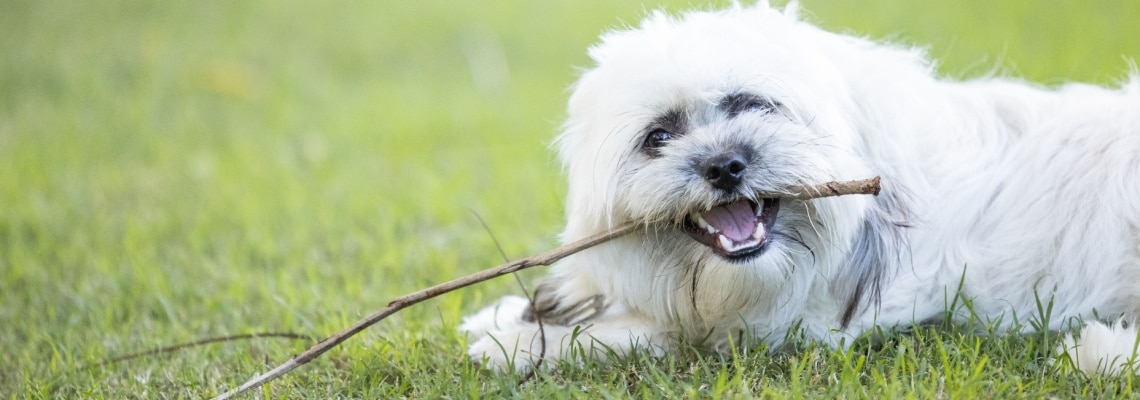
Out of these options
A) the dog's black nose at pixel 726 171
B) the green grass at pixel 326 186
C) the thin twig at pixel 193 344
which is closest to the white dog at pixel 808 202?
the dog's black nose at pixel 726 171

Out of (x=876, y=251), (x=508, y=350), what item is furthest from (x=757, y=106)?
(x=508, y=350)

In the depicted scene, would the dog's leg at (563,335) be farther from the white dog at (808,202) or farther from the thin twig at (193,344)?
the thin twig at (193,344)

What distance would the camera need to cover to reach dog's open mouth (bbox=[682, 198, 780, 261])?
9.71 feet

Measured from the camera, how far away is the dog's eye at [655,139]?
3072mm

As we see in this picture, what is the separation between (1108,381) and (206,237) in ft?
14.8

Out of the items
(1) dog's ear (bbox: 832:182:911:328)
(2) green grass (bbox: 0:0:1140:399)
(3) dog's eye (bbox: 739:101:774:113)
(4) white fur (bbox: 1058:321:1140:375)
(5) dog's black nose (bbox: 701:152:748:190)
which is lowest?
(2) green grass (bbox: 0:0:1140:399)

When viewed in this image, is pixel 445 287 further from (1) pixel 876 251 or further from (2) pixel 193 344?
(2) pixel 193 344

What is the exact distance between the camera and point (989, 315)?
→ 324cm

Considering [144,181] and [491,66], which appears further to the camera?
[491,66]

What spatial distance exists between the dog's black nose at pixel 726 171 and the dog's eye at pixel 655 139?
231 millimetres

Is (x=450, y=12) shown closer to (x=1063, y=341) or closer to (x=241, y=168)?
(x=241, y=168)

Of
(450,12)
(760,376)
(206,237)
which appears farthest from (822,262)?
(450,12)

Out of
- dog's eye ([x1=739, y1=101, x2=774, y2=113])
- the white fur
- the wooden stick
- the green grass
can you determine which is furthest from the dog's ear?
the wooden stick

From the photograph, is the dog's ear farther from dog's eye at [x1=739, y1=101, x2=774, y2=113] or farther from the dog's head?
dog's eye at [x1=739, y1=101, x2=774, y2=113]
